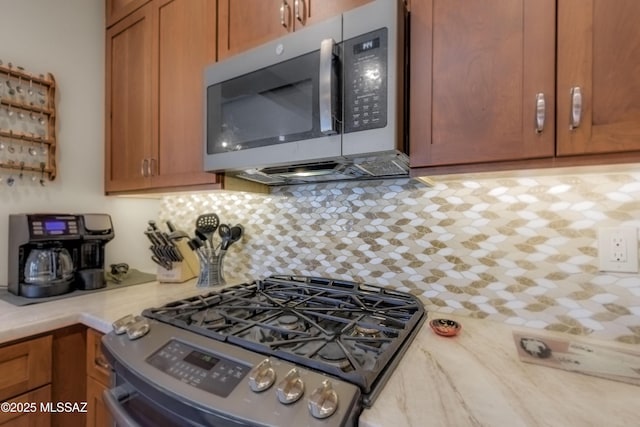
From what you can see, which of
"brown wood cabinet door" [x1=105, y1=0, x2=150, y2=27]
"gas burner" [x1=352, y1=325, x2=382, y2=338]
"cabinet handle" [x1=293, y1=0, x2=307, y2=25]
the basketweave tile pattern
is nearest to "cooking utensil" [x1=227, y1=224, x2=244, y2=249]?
the basketweave tile pattern

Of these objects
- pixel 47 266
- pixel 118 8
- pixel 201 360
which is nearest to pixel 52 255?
pixel 47 266

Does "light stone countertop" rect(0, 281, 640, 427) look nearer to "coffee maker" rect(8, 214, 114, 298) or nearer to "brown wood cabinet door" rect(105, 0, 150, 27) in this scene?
"coffee maker" rect(8, 214, 114, 298)

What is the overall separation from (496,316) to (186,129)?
4.44ft

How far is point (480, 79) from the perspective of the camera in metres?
0.71

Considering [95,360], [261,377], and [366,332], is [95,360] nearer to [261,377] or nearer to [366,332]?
[261,377]

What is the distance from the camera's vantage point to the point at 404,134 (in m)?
0.80

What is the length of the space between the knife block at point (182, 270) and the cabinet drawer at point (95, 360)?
0.42m

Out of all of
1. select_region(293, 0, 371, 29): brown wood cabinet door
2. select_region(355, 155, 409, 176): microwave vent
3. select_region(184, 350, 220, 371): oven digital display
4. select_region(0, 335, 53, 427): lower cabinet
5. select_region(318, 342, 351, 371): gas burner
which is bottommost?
select_region(0, 335, 53, 427): lower cabinet

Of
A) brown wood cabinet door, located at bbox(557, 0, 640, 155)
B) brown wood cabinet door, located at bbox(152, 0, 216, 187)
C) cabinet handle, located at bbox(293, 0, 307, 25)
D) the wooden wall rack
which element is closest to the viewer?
brown wood cabinet door, located at bbox(557, 0, 640, 155)

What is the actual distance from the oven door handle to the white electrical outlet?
1.30 metres

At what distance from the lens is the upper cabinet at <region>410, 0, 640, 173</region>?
596 mm

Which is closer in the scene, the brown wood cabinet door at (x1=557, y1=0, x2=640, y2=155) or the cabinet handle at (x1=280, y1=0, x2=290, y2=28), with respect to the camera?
the brown wood cabinet door at (x1=557, y1=0, x2=640, y2=155)

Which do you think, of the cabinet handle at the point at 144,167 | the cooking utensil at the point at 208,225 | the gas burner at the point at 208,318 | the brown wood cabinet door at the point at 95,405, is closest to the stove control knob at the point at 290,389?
the gas burner at the point at 208,318

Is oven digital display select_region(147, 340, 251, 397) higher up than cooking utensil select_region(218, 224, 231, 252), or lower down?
lower down
